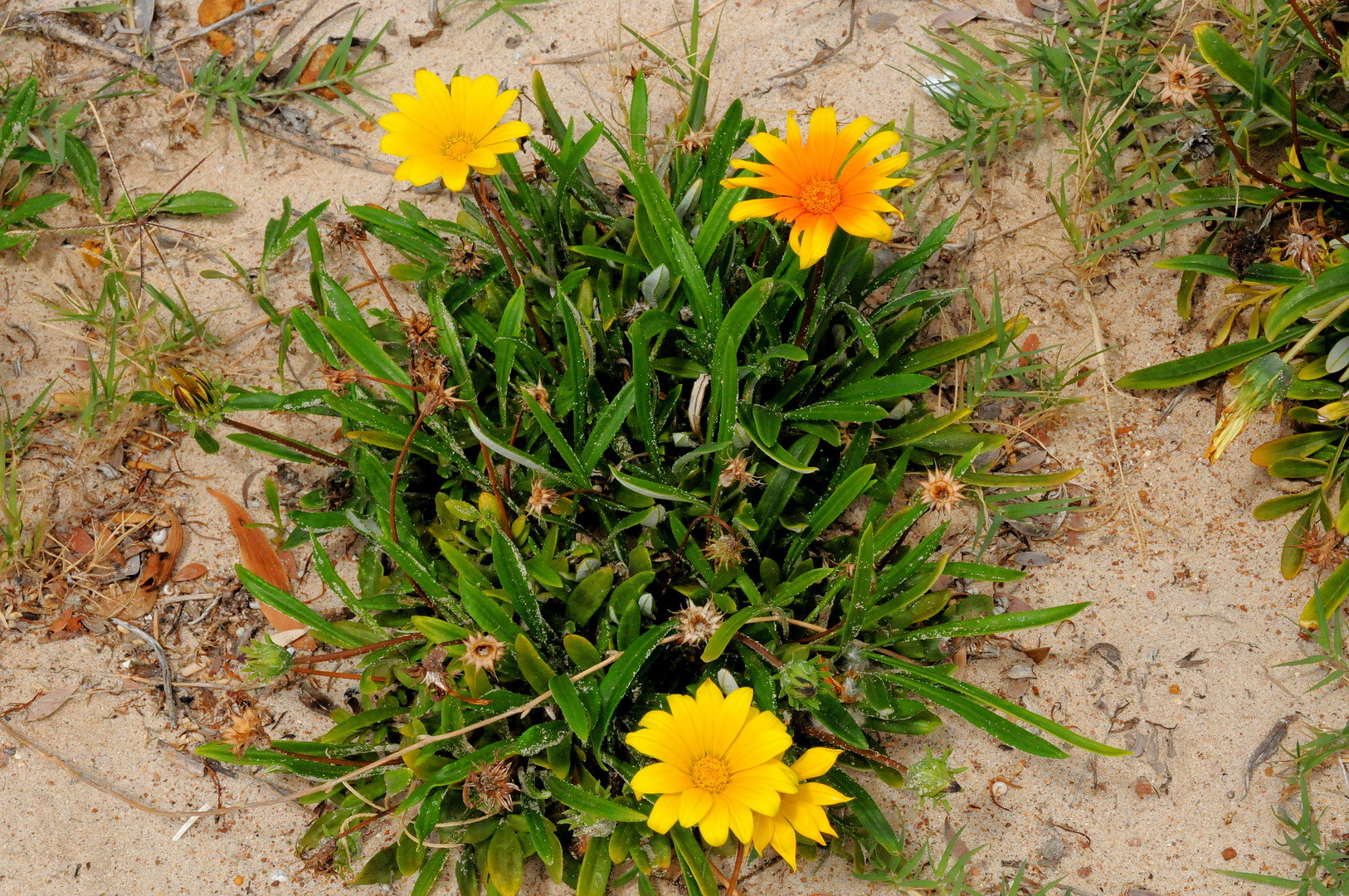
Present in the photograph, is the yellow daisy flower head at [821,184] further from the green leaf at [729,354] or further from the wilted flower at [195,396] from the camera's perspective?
the wilted flower at [195,396]

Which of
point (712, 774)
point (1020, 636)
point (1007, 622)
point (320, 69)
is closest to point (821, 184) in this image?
point (1007, 622)

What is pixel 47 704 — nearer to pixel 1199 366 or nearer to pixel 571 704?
pixel 571 704

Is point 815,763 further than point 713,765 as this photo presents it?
Yes

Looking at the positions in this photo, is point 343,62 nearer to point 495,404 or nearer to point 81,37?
point 81,37

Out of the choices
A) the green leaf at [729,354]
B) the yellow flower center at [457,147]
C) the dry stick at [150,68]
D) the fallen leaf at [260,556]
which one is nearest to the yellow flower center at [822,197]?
the green leaf at [729,354]

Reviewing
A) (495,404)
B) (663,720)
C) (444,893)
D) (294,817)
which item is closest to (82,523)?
(294,817)

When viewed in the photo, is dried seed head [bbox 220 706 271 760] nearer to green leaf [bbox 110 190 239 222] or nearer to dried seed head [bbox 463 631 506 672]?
dried seed head [bbox 463 631 506 672]

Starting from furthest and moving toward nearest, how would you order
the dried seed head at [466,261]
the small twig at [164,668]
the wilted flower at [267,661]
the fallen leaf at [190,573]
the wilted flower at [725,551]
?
the fallen leaf at [190,573] → the small twig at [164,668] → the dried seed head at [466,261] → the wilted flower at [725,551] → the wilted flower at [267,661]
